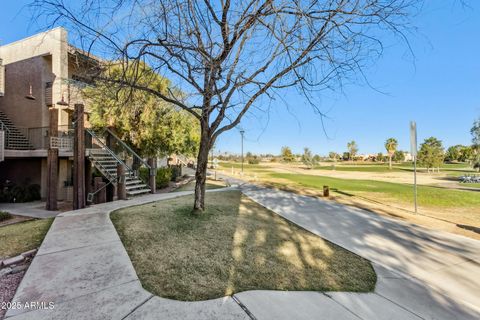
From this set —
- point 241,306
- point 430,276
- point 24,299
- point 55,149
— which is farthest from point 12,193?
point 430,276

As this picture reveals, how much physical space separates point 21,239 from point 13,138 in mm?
9982

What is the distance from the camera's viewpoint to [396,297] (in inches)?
114

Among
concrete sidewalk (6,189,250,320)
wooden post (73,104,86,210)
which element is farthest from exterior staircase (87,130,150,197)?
concrete sidewalk (6,189,250,320)

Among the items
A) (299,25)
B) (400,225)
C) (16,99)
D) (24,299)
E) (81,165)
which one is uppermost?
(16,99)

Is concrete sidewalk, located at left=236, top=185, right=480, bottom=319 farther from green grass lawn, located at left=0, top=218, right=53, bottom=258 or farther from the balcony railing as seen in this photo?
the balcony railing

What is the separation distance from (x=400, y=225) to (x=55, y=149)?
11.0 metres

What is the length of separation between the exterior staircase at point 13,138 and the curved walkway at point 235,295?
918 cm

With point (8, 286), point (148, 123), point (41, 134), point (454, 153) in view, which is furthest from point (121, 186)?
point (454, 153)

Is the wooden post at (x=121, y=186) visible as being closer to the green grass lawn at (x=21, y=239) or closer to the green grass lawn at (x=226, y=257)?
the green grass lawn at (x=226, y=257)

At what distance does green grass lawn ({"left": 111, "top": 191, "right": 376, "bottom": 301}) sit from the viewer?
283 cm

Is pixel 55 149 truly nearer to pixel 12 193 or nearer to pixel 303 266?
pixel 12 193

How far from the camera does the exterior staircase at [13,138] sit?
418 inches

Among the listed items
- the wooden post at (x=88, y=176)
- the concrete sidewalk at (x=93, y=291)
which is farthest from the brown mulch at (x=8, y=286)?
the wooden post at (x=88, y=176)

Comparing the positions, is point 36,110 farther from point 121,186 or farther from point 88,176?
point 121,186
